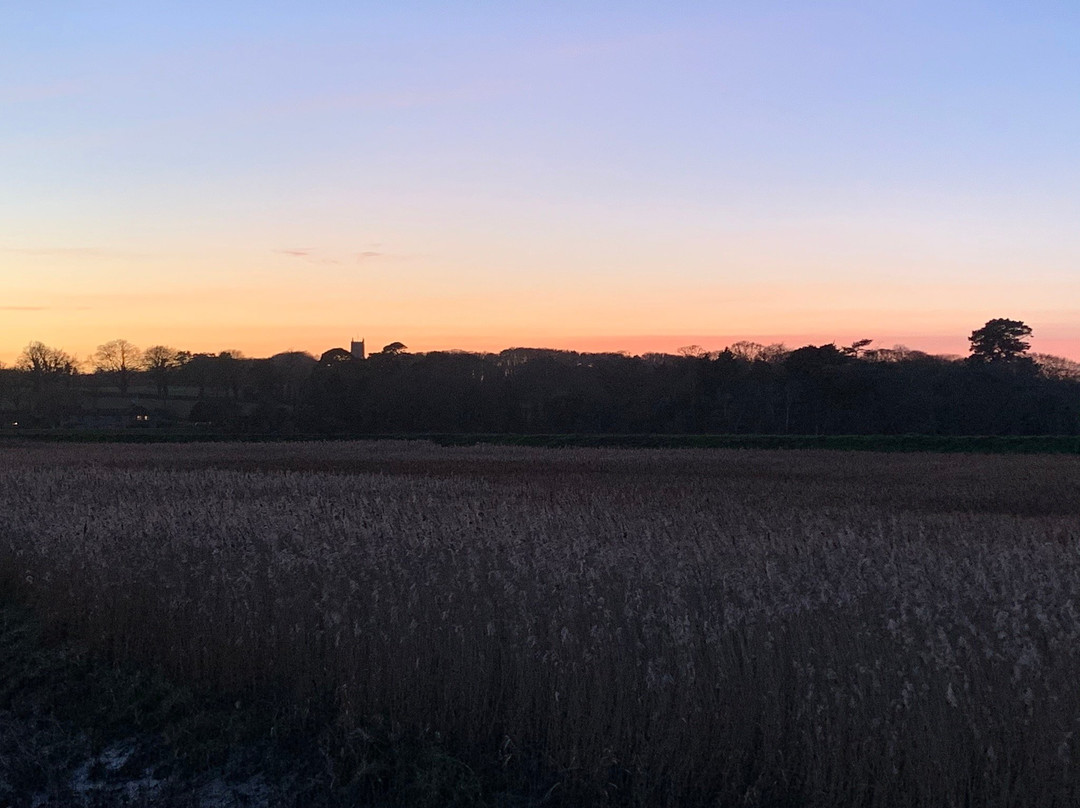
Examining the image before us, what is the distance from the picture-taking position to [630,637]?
6.65 metres

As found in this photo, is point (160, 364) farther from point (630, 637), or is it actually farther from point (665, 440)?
point (630, 637)

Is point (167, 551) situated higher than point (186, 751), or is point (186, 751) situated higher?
point (167, 551)

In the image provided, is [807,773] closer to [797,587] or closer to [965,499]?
[797,587]

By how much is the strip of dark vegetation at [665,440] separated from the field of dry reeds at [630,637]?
1555 inches

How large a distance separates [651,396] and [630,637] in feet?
218

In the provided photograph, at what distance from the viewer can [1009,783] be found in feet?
16.7

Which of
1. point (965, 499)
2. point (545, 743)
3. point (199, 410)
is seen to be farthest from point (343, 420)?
point (545, 743)

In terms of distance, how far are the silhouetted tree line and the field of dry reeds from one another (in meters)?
56.2

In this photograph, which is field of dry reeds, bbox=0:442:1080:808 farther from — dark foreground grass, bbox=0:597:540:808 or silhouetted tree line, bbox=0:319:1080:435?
silhouetted tree line, bbox=0:319:1080:435

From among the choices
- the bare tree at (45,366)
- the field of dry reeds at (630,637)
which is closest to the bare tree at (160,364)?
the bare tree at (45,366)

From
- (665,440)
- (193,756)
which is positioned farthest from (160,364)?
(193,756)

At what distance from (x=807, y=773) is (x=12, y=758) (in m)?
5.01

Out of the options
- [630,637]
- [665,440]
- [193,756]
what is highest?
[630,637]

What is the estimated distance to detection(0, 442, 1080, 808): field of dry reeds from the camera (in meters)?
5.43
